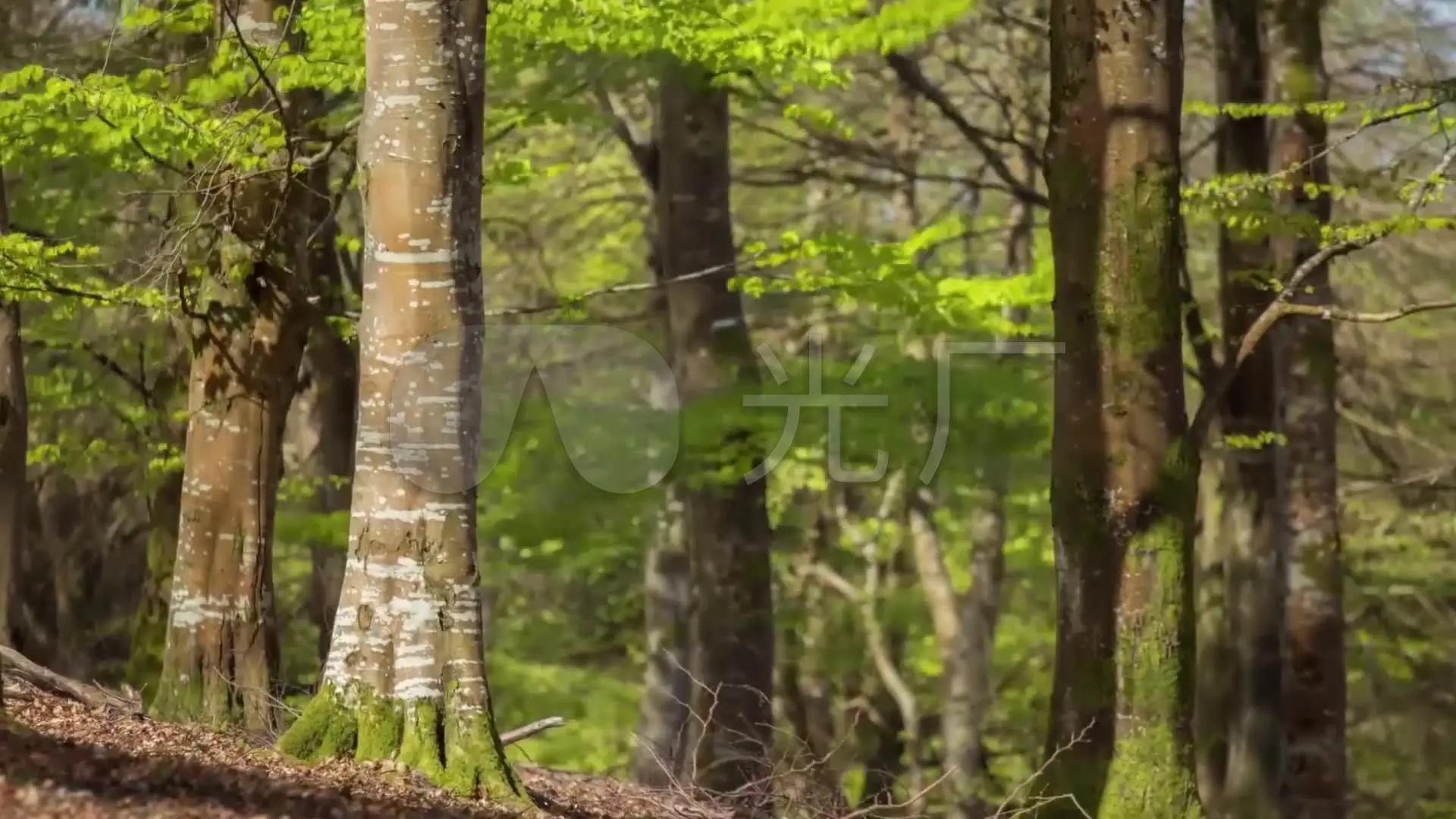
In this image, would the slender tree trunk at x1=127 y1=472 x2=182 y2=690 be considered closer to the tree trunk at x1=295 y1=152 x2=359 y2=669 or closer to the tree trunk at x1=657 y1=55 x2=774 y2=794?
the tree trunk at x1=295 y1=152 x2=359 y2=669

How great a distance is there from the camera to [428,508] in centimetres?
573

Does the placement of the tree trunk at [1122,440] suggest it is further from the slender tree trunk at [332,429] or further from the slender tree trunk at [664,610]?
the slender tree trunk at [332,429]

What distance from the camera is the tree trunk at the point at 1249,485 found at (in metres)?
10.9

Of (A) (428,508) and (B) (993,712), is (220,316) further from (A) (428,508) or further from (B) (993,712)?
(B) (993,712)

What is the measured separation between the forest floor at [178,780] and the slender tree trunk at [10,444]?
3715 millimetres

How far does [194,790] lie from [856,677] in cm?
1591

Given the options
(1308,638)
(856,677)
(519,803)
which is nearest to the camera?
(519,803)

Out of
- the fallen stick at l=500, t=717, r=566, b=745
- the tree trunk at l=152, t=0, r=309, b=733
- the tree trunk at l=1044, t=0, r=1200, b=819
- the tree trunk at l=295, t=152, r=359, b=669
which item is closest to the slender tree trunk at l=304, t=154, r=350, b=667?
the tree trunk at l=295, t=152, r=359, b=669

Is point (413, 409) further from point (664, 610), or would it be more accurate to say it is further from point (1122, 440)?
point (664, 610)

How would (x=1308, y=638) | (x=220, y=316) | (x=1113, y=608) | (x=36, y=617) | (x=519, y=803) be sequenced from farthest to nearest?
(x=36, y=617)
(x=1308, y=638)
(x=220, y=316)
(x=1113, y=608)
(x=519, y=803)

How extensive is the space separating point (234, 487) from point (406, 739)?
9.59 feet

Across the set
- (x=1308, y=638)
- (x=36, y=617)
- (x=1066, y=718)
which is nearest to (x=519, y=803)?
(x=1066, y=718)

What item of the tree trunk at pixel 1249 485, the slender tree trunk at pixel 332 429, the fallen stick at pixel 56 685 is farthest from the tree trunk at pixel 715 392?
the fallen stick at pixel 56 685

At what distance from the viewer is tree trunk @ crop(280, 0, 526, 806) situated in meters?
5.70
